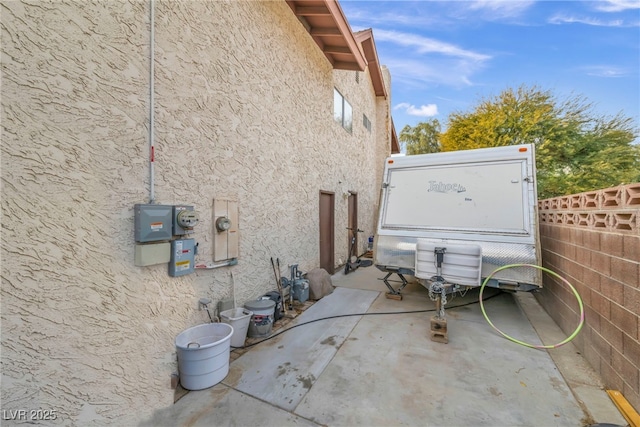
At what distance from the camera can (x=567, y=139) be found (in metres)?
10.8

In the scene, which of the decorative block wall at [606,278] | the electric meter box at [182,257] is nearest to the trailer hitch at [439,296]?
the decorative block wall at [606,278]

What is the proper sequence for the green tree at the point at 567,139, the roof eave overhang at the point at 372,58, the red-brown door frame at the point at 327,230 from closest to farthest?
the red-brown door frame at the point at 327,230, the roof eave overhang at the point at 372,58, the green tree at the point at 567,139

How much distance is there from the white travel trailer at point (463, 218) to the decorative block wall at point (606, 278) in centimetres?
46

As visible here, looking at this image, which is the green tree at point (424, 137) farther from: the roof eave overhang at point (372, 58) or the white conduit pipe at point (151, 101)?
the white conduit pipe at point (151, 101)

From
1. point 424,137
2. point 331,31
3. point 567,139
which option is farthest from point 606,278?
point 424,137

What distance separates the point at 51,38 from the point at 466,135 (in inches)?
630

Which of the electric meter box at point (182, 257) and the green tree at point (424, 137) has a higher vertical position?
the green tree at point (424, 137)

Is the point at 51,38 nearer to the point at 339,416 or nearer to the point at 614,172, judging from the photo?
the point at 339,416

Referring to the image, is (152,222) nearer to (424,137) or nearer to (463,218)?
(463,218)

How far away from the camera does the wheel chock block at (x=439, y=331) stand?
11.9ft

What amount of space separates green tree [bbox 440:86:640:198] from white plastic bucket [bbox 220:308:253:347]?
13.0 meters

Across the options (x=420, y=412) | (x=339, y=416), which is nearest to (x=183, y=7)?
(x=339, y=416)

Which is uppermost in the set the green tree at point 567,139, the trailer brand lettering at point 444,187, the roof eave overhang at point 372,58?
the roof eave overhang at point 372,58

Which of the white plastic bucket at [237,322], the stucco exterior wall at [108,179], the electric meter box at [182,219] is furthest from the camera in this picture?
the white plastic bucket at [237,322]
